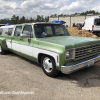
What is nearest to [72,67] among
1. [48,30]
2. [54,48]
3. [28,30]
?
[54,48]

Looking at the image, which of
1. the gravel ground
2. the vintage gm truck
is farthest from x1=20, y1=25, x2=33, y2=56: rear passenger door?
the gravel ground

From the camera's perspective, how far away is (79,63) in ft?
12.2

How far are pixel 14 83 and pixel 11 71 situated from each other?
1.08 meters

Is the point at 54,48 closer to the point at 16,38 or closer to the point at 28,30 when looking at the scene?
the point at 28,30

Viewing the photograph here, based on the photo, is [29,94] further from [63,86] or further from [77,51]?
[77,51]

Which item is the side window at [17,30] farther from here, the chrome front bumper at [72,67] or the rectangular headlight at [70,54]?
the chrome front bumper at [72,67]

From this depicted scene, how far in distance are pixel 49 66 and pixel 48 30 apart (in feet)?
5.68

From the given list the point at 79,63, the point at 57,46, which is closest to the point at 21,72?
the point at 57,46

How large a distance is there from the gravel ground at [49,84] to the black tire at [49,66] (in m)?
0.17

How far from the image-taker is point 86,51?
159 inches

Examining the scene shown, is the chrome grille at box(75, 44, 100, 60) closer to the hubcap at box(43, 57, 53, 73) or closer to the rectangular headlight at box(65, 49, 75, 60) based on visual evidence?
the rectangular headlight at box(65, 49, 75, 60)

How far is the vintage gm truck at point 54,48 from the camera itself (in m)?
3.56

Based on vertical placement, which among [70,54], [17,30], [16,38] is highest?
[17,30]

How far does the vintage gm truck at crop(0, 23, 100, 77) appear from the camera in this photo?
3562 millimetres
